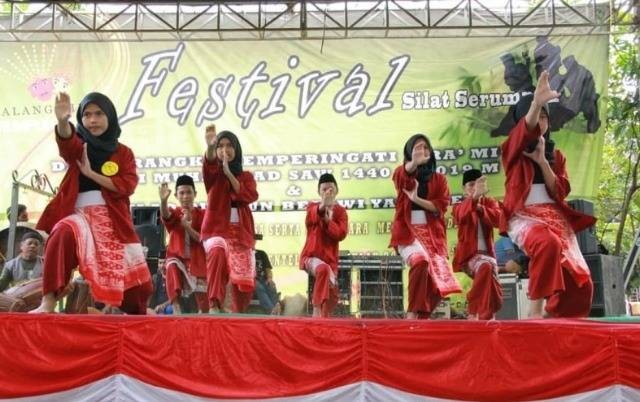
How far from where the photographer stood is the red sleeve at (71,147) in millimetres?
3582

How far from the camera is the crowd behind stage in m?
3.69

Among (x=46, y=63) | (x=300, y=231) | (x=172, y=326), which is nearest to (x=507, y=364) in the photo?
(x=172, y=326)

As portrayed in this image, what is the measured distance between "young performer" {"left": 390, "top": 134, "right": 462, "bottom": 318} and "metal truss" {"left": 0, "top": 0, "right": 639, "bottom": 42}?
388 centimetres

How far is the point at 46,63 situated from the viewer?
9062mm

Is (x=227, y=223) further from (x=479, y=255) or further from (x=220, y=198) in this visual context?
(x=479, y=255)

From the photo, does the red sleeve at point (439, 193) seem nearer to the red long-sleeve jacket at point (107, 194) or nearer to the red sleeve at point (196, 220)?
the red sleeve at point (196, 220)

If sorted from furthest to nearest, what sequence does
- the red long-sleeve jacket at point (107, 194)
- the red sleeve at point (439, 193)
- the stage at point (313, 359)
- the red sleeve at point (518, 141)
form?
1. the red sleeve at point (439, 193)
2. the red sleeve at point (518, 141)
3. the red long-sleeve jacket at point (107, 194)
4. the stage at point (313, 359)

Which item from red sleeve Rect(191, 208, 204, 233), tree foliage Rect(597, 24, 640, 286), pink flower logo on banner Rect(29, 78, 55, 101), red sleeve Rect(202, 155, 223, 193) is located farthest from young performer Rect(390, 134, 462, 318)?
pink flower logo on banner Rect(29, 78, 55, 101)

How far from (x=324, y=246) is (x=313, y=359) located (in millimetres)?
2850

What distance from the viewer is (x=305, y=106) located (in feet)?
29.7

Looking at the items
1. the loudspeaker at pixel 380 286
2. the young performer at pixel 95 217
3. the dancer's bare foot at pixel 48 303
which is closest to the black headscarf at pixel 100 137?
the young performer at pixel 95 217

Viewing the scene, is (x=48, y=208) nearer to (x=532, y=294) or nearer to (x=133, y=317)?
(x=133, y=317)

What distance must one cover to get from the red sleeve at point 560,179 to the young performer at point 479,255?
4.34 ft

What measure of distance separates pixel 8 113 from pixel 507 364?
7827mm
